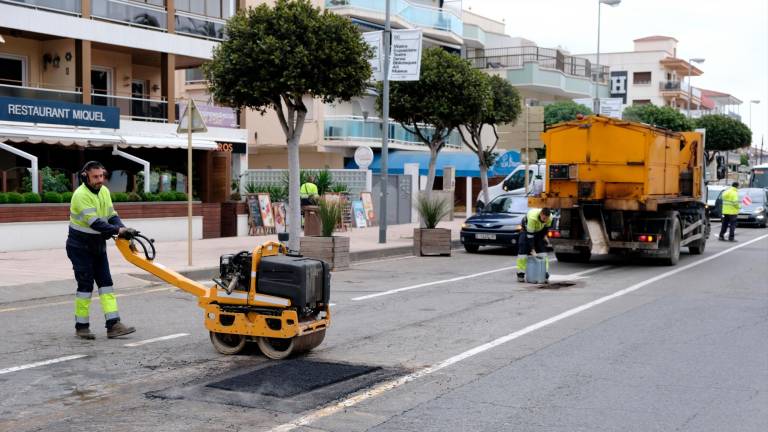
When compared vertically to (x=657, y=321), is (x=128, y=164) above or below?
above

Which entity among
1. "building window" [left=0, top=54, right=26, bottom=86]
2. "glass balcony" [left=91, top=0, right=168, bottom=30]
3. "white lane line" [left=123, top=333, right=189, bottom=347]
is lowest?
"white lane line" [left=123, top=333, right=189, bottom=347]

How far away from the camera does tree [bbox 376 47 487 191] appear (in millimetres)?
23953

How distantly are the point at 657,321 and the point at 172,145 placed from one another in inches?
594

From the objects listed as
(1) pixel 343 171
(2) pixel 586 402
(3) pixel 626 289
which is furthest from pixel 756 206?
(2) pixel 586 402

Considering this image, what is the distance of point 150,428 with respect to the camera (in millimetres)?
5754

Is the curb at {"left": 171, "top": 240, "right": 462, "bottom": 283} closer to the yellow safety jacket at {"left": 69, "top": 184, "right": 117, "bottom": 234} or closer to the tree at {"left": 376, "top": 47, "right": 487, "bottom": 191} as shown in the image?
the tree at {"left": 376, "top": 47, "right": 487, "bottom": 191}

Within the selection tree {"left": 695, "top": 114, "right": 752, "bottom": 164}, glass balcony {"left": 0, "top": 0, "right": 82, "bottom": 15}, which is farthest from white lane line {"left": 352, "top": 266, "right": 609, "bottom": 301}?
tree {"left": 695, "top": 114, "right": 752, "bottom": 164}

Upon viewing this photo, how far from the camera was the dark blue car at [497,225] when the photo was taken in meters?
20.4

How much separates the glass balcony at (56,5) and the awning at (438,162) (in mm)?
18905

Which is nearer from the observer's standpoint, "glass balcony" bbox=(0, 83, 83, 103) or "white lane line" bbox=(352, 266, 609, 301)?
"white lane line" bbox=(352, 266, 609, 301)

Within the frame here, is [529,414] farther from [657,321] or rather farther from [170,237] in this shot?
[170,237]

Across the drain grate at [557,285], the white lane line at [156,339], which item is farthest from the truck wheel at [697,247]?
the white lane line at [156,339]

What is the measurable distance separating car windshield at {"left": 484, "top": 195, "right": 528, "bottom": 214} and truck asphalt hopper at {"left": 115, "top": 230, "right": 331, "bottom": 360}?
44.8 ft

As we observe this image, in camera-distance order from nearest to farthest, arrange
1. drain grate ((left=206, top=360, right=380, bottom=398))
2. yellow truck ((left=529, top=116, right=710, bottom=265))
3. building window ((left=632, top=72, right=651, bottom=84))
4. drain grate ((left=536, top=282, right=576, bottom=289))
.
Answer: drain grate ((left=206, top=360, right=380, bottom=398)) < drain grate ((left=536, top=282, right=576, bottom=289)) < yellow truck ((left=529, top=116, right=710, bottom=265)) < building window ((left=632, top=72, right=651, bottom=84))
